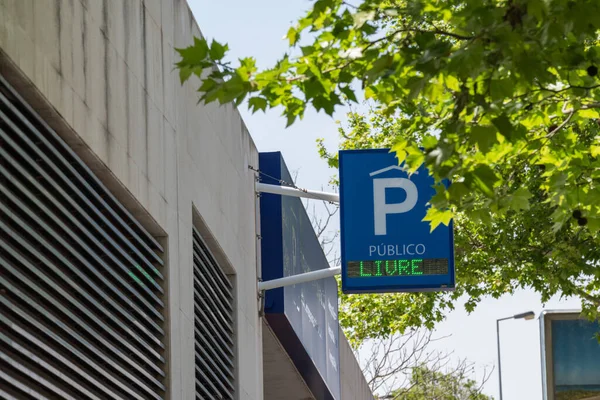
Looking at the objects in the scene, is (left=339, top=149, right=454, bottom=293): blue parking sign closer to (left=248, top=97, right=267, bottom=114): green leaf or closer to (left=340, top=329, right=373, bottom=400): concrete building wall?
(left=248, top=97, right=267, bottom=114): green leaf

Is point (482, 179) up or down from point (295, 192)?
down

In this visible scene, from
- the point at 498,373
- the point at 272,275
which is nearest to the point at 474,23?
the point at 272,275

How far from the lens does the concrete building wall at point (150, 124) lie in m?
7.86

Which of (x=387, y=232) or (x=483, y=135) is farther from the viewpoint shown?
(x=387, y=232)

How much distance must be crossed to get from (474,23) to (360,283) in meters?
9.12

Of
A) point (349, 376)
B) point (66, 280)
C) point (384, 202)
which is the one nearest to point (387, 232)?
point (384, 202)

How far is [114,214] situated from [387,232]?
6725mm

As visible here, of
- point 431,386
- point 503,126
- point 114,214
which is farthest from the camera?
point 431,386

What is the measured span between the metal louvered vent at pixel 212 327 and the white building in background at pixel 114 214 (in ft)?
0.09

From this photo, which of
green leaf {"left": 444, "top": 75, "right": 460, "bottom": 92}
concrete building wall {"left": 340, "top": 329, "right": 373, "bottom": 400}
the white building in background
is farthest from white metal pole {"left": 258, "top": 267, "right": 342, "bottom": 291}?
concrete building wall {"left": 340, "top": 329, "right": 373, "bottom": 400}

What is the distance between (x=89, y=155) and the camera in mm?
8812

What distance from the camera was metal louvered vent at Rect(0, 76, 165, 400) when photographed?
7332 mm

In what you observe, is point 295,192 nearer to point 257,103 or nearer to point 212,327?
point 212,327

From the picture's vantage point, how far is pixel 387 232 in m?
15.9
